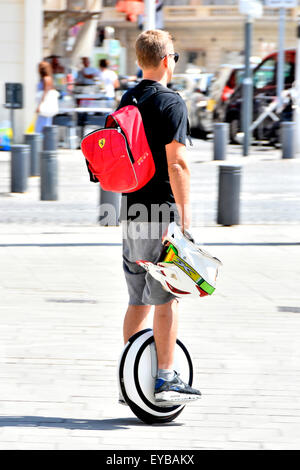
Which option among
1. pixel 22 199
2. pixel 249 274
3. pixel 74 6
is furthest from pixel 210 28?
pixel 249 274

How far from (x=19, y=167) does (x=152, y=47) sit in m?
8.77

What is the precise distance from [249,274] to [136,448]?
4102 mm

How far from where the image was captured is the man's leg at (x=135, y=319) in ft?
14.7

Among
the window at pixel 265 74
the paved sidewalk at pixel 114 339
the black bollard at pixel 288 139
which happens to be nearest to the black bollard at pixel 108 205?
the paved sidewalk at pixel 114 339

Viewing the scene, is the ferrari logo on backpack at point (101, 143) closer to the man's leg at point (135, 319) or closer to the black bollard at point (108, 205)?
the man's leg at point (135, 319)

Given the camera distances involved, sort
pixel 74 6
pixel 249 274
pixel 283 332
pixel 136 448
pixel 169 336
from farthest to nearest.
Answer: pixel 74 6 → pixel 249 274 → pixel 283 332 → pixel 169 336 → pixel 136 448

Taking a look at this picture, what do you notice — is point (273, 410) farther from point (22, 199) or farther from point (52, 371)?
point (22, 199)

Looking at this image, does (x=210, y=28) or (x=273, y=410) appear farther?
(x=210, y=28)

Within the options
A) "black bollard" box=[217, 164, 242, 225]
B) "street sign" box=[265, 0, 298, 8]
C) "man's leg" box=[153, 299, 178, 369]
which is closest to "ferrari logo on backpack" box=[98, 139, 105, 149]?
"man's leg" box=[153, 299, 178, 369]

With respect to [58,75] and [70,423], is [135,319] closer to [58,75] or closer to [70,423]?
[70,423]

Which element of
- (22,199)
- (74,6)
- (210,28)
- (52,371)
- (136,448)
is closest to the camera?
(136,448)

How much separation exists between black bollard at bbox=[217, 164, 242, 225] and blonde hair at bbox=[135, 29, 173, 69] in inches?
247

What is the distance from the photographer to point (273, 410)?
4539 millimetres

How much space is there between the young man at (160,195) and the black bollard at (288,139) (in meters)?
13.1
